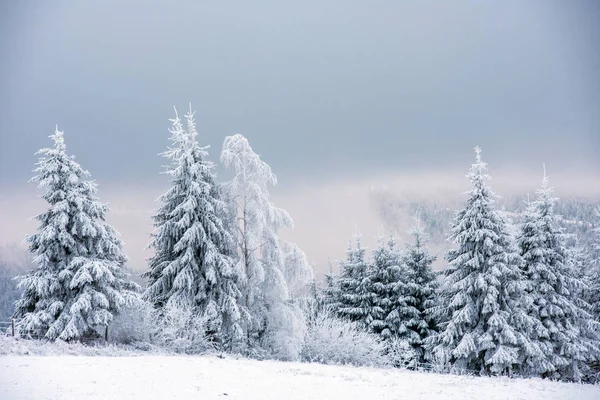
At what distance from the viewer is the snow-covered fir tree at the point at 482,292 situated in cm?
2395

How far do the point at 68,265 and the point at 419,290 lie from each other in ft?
81.1

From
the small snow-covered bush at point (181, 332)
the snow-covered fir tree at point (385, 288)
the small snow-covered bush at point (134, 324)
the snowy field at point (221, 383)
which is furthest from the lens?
the snow-covered fir tree at point (385, 288)

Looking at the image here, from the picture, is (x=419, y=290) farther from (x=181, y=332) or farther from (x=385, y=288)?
(x=181, y=332)

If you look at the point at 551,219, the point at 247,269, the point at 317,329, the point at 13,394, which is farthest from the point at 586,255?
the point at 13,394

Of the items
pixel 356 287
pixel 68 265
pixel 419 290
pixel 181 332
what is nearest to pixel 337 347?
pixel 181 332

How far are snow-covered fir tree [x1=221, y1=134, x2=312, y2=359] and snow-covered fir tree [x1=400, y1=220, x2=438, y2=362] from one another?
12296 millimetres

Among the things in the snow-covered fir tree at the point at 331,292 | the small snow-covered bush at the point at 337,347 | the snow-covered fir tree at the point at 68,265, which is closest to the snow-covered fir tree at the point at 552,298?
the small snow-covered bush at the point at 337,347

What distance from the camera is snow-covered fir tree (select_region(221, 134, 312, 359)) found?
23938mm

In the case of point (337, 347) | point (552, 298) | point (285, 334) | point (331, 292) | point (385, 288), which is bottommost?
point (337, 347)

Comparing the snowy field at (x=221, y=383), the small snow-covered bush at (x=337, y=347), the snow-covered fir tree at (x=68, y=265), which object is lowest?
the small snow-covered bush at (x=337, y=347)

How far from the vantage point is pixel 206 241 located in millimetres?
23219

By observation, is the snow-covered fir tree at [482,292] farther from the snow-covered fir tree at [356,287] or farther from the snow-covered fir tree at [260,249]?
the snow-covered fir tree at [260,249]

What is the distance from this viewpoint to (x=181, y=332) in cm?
2144

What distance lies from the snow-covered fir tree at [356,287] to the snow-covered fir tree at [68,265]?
59.4 feet
